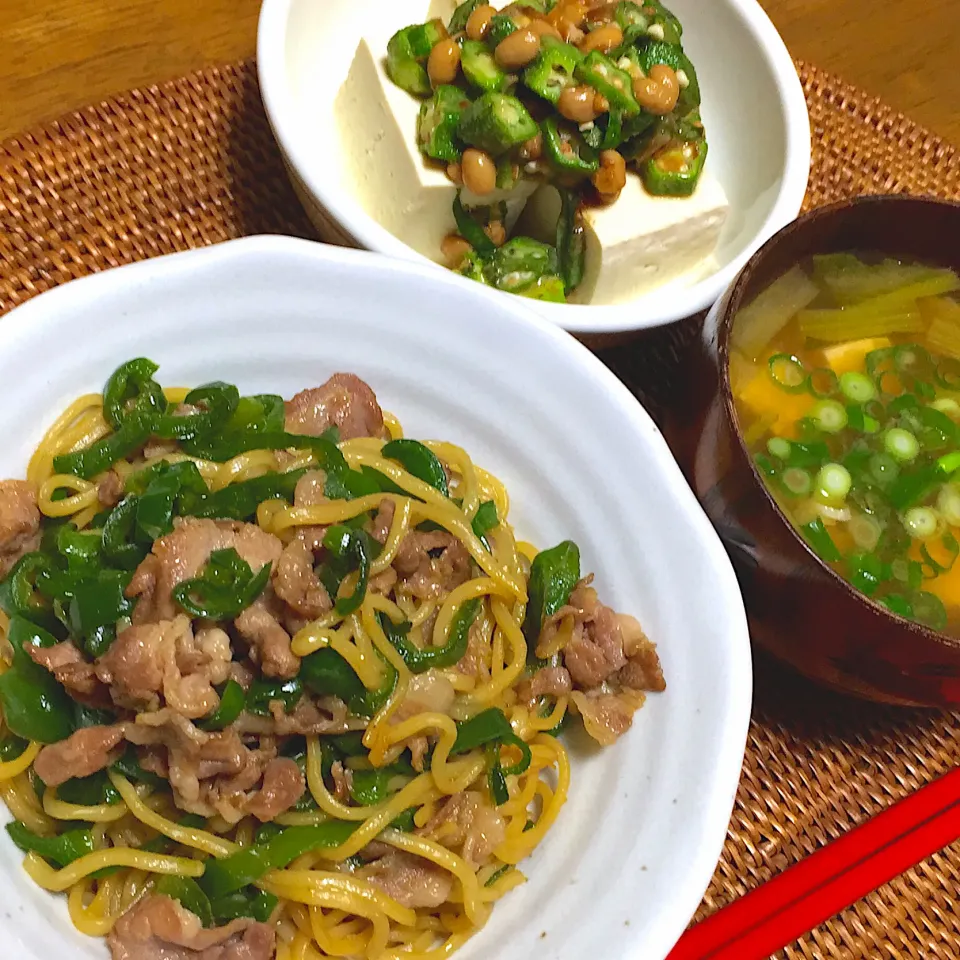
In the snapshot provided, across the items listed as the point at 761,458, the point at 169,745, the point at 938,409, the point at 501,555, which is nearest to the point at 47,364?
the point at 169,745

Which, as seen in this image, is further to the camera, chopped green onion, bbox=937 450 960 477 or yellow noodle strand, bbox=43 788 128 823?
chopped green onion, bbox=937 450 960 477

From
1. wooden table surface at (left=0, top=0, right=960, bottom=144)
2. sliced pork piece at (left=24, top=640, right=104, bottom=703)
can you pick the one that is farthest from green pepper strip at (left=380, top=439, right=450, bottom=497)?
wooden table surface at (left=0, top=0, right=960, bottom=144)

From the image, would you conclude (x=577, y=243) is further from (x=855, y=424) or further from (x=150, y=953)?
(x=150, y=953)

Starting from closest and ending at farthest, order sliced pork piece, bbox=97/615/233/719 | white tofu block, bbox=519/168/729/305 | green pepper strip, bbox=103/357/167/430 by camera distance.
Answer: sliced pork piece, bbox=97/615/233/719 → green pepper strip, bbox=103/357/167/430 → white tofu block, bbox=519/168/729/305

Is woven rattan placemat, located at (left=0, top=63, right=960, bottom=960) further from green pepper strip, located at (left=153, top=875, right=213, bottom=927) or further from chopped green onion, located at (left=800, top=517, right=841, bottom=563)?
green pepper strip, located at (left=153, top=875, right=213, bottom=927)

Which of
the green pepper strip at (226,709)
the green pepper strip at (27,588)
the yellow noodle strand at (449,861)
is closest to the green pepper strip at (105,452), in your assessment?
the green pepper strip at (27,588)

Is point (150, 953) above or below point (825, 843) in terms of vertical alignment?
above
